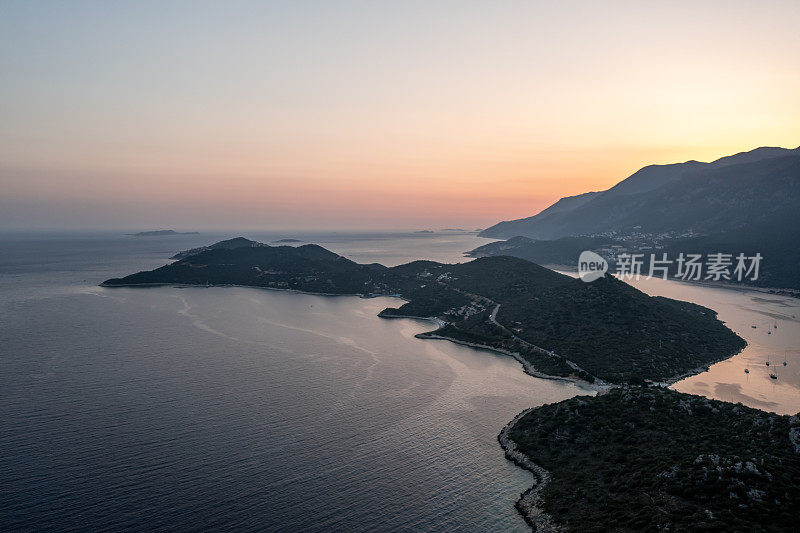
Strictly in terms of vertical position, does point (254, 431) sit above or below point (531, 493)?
above

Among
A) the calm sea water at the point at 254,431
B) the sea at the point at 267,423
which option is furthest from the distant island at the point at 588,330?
the calm sea water at the point at 254,431

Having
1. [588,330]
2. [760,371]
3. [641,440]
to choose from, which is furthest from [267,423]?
[760,371]

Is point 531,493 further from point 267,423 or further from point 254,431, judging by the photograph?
point 267,423

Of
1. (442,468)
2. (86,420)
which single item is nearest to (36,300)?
(86,420)

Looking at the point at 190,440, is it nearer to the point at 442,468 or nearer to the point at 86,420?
the point at 86,420

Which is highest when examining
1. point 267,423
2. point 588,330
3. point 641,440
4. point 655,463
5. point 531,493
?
point 588,330

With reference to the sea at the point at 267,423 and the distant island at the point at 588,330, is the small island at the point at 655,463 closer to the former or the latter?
the sea at the point at 267,423
